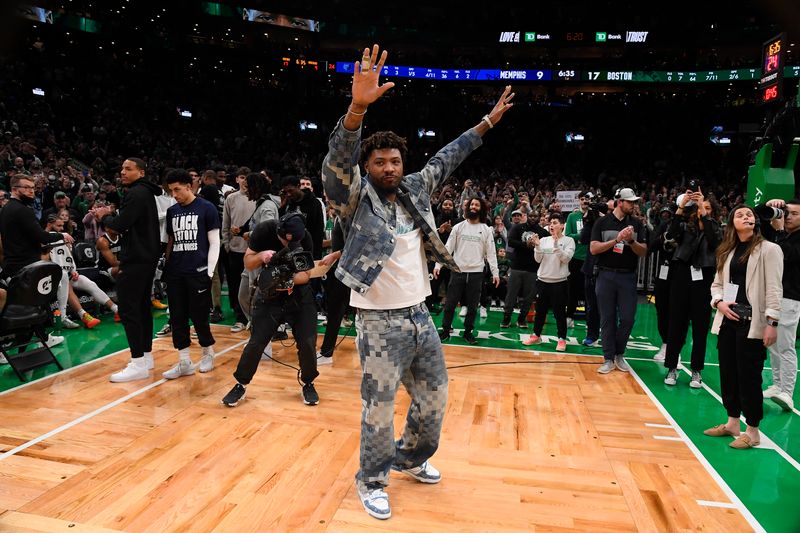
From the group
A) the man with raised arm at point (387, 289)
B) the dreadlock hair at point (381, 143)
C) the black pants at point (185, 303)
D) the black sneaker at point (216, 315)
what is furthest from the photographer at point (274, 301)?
the black sneaker at point (216, 315)

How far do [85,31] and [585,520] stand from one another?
2740 centimetres

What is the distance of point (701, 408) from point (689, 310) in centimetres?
102

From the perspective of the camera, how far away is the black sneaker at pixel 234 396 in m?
4.50

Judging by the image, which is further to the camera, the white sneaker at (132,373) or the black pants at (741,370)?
the white sneaker at (132,373)

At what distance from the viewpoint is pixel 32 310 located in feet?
17.2

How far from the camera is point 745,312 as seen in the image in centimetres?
385

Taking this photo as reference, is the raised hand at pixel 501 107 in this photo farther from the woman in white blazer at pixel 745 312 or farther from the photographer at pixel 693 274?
the photographer at pixel 693 274

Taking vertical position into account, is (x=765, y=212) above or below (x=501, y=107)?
below

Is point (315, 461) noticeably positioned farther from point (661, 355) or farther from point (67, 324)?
point (67, 324)

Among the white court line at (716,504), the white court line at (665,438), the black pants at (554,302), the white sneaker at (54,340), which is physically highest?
the black pants at (554,302)

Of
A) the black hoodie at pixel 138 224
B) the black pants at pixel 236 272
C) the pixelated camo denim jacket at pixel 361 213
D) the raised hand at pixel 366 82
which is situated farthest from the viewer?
the black pants at pixel 236 272

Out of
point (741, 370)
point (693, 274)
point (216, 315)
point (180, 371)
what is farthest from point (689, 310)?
point (216, 315)

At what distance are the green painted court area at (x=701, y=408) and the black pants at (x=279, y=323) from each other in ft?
7.43

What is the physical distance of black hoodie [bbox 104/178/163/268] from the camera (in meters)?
4.83
